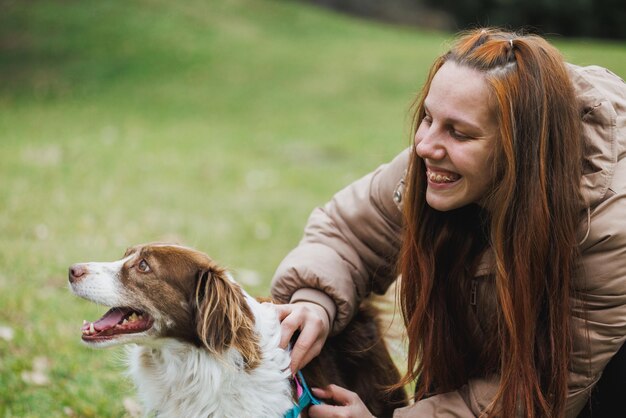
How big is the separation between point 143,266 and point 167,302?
6.5 inches

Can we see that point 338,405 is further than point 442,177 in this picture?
Yes

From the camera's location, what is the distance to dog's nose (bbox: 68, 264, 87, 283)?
2.71 metres

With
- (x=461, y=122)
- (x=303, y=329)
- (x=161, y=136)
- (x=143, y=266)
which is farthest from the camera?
(x=161, y=136)

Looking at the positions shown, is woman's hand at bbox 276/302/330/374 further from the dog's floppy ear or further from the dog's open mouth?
the dog's open mouth

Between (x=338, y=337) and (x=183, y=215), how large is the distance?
4.03 m

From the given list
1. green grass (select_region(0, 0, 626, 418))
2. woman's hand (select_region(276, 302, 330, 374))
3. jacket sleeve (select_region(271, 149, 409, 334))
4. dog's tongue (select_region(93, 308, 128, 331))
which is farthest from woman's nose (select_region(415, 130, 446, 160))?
dog's tongue (select_region(93, 308, 128, 331))

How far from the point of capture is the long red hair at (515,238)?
2502 mm

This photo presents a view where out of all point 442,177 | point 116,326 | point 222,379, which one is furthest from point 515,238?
point 116,326

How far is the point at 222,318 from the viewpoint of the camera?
2.68m

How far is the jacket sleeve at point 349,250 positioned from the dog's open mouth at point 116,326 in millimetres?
632

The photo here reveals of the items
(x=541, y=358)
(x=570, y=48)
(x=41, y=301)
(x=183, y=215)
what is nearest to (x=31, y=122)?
(x=183, y=215)

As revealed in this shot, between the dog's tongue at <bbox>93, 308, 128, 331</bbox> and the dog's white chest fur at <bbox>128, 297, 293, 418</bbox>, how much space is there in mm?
160

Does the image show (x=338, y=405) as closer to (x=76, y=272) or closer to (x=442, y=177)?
(x=442, y=177)

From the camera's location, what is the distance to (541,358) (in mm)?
2717
